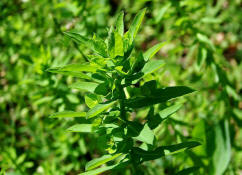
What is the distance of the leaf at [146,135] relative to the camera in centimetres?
120

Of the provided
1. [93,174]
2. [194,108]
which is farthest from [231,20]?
[93,174]

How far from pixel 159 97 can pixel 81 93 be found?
1.40 m

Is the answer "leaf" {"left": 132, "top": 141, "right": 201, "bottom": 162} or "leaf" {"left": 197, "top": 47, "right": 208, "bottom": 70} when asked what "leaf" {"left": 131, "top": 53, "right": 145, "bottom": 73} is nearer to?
"leaf" {"left": 132, "top": 141, "right": 201, "bottom": 162}

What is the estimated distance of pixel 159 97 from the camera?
50.6 inches

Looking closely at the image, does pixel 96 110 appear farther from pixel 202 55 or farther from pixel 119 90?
pixel 202 55

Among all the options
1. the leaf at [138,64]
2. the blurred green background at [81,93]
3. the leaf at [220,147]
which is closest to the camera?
the leaf at [138,64]

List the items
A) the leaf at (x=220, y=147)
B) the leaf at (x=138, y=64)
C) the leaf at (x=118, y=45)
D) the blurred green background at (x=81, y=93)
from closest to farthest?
the leaf at (x=118, y=45) → the leaf at (x=138, y=64) → the blurred green background at (x=81, y=93) → the leaf at (x=220, y=147)

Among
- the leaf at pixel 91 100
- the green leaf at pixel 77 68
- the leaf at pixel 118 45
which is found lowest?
the leaf at pixel 91 100

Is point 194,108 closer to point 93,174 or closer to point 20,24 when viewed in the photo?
point 93,174

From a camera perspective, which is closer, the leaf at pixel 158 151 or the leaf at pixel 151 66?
the leaf at pixel 151 66

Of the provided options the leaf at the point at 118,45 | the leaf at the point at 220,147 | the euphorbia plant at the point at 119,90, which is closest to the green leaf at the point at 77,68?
the euphorbia plant at the point at 119,90

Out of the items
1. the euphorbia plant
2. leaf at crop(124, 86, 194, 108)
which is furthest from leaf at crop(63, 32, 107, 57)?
leaf at crop(124, 86, 194, 108)

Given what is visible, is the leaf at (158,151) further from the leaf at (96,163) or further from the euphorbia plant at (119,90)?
the leaf at (96,163)

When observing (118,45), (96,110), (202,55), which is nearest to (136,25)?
(118,45)
